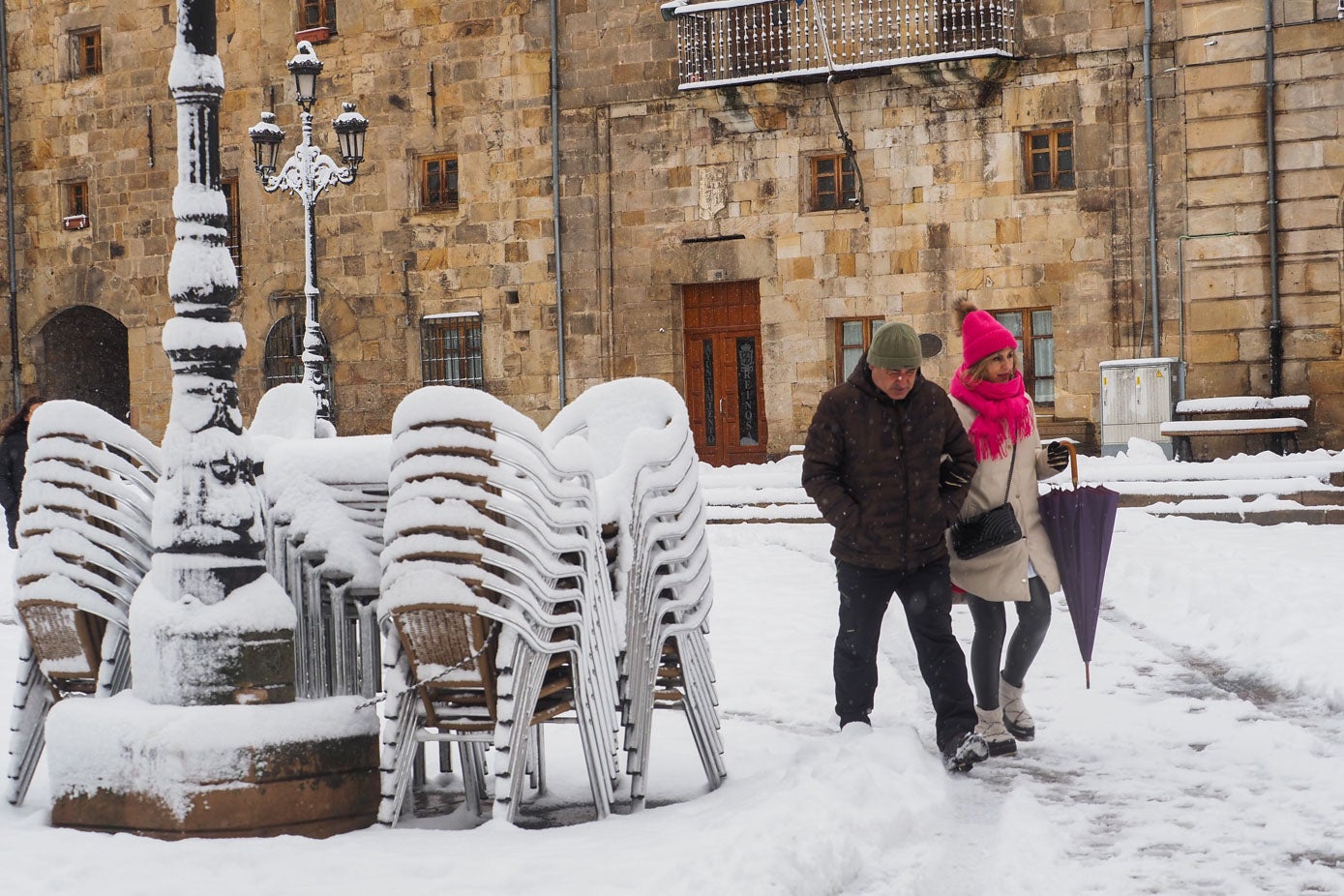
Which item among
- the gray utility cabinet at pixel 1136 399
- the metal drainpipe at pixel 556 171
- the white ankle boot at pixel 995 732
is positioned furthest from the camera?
the metal drainpipe at pixel 556 171

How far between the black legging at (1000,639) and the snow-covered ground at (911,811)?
0.30 metres

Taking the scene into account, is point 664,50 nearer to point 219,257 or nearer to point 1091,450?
point 1091,450

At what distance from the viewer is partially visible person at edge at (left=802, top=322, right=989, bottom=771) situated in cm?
623

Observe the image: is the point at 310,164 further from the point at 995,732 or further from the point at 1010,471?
the point at 995,732

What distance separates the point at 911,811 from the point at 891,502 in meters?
1.43

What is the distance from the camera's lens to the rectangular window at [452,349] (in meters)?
25.7

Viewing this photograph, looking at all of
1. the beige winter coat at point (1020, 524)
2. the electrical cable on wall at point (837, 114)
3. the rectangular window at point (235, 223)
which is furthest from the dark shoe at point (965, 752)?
the rectangular window at point (235, 223)

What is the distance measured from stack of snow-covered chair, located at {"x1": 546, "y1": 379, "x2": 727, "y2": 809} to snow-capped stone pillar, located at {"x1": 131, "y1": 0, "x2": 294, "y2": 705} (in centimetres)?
102

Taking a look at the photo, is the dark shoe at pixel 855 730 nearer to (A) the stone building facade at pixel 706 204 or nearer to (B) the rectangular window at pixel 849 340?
(A) the stone building facade at pixel 706 204

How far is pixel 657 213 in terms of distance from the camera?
963 inches

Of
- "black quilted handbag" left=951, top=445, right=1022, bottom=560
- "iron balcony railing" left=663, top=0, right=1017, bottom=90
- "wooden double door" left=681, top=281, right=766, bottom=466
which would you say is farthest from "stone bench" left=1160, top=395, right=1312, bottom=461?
"black quilted handbag" left=951, top=445, right=1022, bottom=560

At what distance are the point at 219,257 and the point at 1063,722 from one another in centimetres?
397

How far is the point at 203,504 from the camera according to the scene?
16.5ft

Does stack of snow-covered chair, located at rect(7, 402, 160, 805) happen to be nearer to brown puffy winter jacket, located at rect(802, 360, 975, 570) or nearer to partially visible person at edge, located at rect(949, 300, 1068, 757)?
brown puffy winter jacket, located at rect(802, 360, 975, 570)
